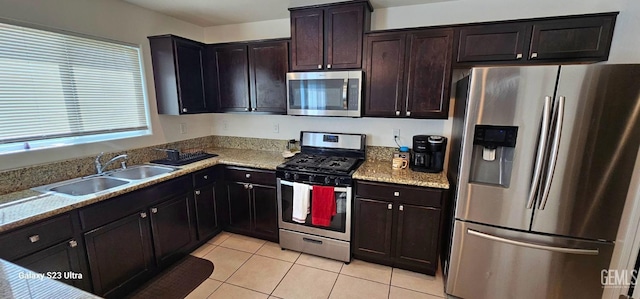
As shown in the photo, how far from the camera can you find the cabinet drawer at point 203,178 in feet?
8.83

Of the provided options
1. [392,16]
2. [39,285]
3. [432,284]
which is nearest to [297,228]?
[432,284]

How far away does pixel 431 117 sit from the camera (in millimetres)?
2428

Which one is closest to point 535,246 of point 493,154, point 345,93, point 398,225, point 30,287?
point 493,154

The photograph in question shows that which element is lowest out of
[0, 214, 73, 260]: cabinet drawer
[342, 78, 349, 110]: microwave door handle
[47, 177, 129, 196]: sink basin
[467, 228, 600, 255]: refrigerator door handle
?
[467, 228, 600, 255]: refrigerator door handle

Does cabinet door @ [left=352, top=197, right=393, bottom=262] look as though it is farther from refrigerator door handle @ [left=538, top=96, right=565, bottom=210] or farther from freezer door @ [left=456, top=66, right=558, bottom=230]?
refrigerator door handle @ [left=538, top=96, right=565, bottom=210]

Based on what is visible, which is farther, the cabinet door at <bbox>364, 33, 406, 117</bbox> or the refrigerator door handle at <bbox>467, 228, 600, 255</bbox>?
the cabinet door at <bbox>364, 33, 406, 117</bbox>

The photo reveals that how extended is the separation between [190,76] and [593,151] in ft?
11.3

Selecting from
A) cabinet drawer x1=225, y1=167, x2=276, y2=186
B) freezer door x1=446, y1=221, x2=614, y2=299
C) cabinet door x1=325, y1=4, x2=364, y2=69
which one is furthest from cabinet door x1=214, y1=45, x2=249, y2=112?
freezer door x1=446, y1=221, x2=614, y2=299

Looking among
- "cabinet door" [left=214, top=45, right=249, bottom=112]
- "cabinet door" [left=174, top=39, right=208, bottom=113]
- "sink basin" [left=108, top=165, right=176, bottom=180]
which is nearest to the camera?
"sink basin" [left=108, top=165, right=176, bottom=180]

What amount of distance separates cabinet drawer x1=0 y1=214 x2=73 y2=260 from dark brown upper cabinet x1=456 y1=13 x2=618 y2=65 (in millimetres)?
3111

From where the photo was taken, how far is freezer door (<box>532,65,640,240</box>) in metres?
1.57

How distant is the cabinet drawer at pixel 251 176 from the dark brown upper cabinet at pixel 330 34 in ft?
3.78

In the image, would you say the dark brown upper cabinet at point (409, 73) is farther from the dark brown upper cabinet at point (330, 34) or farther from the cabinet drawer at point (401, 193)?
the cabinet drawer at point (401, 193)

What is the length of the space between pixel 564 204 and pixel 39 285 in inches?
106
